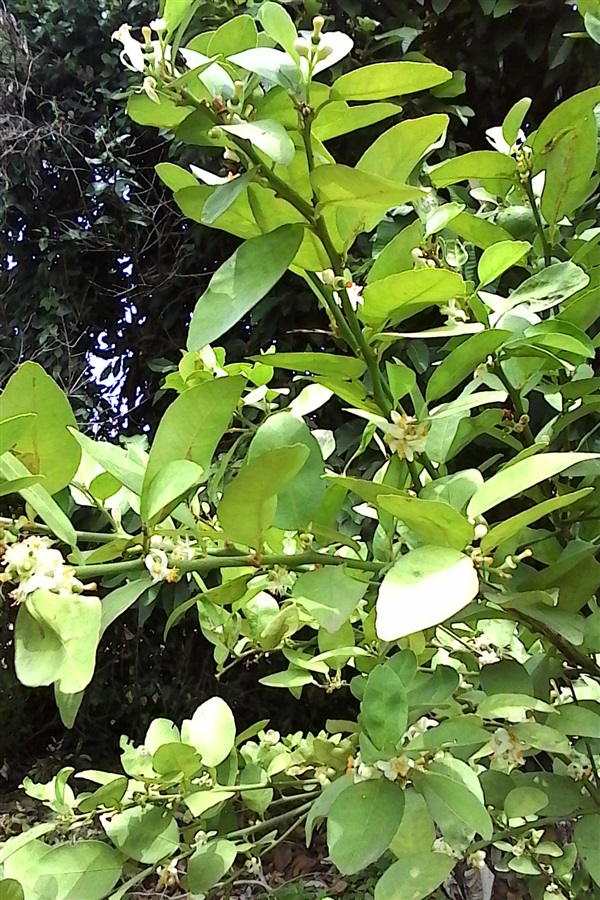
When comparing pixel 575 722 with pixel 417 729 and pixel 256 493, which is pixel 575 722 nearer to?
pixel 417 729

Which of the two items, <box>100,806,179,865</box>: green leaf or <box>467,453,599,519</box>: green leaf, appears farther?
<box>100,806,179,865</box>: green leaf

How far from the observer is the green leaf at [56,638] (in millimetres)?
198

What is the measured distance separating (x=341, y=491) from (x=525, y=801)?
0.55ft

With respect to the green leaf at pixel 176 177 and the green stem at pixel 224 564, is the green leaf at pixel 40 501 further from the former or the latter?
the green leaf at pixel 176 177

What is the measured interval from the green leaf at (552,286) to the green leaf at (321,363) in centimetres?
9

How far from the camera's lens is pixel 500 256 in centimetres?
31

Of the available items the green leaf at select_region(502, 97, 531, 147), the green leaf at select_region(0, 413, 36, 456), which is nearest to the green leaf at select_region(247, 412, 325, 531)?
the green leaf at select_region(0, 413, 36, 456)

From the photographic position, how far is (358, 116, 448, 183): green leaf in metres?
0.26

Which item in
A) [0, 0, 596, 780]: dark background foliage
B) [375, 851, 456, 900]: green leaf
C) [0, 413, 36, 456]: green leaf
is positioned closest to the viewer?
[0, 413, 36, 456]: green leaf

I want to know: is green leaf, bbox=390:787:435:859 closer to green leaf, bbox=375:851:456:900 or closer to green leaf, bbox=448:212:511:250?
green leaf, bbox=375:851:456:900

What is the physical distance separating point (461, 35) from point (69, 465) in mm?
1456

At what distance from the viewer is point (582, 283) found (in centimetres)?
29

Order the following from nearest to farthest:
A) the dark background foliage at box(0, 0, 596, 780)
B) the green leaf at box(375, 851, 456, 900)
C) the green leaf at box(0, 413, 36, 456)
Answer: the green leaf at box(0, 413, 36, 456), the green leaf at box(375, 851, 456, 900), the dark background foliage at box(0, 0, 596, 780)

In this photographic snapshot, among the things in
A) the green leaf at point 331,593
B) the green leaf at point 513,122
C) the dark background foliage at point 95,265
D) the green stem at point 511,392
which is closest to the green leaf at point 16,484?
the green leaf at point 331,593
